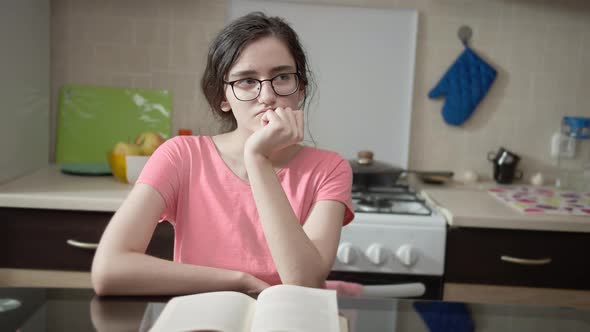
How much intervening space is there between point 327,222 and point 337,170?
16 centimetres

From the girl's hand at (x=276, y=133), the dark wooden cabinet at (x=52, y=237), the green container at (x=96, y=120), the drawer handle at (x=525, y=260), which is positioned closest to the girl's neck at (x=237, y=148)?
the girl's hand at (x=276, y=133)

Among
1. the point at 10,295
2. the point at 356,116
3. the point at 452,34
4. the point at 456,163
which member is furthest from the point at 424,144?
the point at 10,295

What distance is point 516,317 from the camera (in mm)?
825

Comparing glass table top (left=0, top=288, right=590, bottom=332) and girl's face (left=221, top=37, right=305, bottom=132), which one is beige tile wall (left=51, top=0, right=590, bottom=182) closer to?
girl's face (left=221, top=37, right=305, bottom=132)

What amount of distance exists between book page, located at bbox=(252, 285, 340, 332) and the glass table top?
6 centimetres

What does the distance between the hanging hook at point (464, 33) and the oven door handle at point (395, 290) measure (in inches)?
46.0

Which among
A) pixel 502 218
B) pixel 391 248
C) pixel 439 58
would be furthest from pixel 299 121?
pixel 439 58

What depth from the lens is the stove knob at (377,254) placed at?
1.70m

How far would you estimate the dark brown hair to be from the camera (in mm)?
1177

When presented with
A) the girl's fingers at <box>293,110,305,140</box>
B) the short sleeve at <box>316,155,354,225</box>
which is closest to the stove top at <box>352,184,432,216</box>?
the short sleeve at <box>316,155,354,225</box>

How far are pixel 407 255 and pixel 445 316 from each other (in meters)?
0.91

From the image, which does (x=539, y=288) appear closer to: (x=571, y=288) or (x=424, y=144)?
(x=571, y=288)

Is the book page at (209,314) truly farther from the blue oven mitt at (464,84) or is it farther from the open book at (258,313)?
the blue oven mitt at (464,84)

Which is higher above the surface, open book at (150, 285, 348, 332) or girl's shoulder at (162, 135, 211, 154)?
girl's shoulder at (162, 135, 211, 154)
